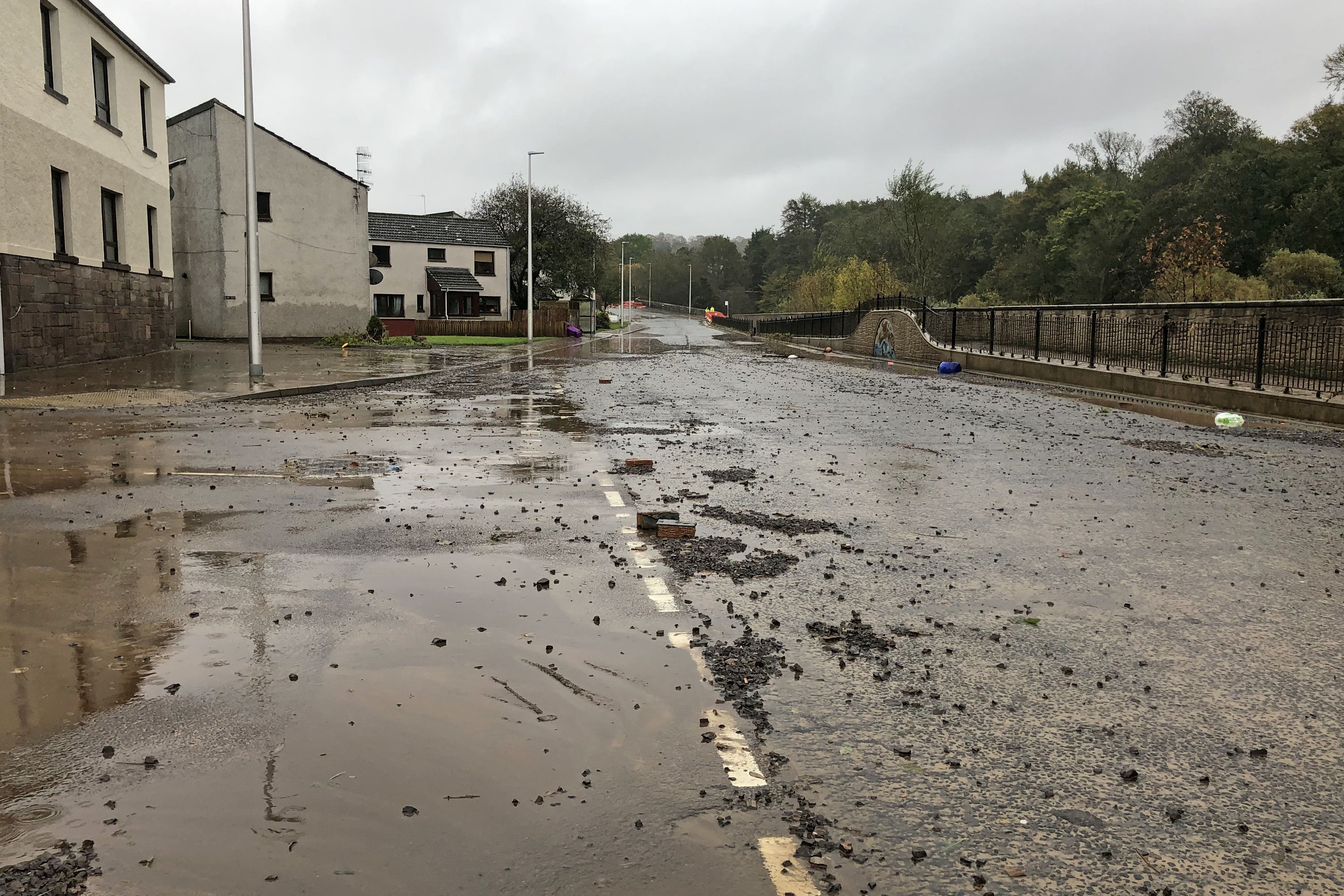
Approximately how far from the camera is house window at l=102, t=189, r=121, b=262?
2770cm

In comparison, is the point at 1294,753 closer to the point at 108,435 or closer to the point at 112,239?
the point at 108,435

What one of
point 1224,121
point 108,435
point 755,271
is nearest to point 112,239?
point 108,435

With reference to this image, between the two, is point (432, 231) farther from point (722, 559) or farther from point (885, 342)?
point (722, 559)

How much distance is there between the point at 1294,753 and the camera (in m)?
4.05

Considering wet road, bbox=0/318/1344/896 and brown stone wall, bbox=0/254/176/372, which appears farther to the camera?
brown stone wall, bbox=0/254/176/372

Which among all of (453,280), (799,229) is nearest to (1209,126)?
(453,280)

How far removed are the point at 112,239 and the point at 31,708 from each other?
1101 inches

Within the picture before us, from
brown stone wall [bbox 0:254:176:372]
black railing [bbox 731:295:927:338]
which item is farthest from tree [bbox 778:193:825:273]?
brown stone wall [bbox 0:254:176:372]

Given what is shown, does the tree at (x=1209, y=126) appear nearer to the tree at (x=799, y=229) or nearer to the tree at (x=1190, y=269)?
the tree at (x=1190, y=269)

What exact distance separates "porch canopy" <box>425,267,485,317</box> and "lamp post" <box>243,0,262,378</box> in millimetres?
49282

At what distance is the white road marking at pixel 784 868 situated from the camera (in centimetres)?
301

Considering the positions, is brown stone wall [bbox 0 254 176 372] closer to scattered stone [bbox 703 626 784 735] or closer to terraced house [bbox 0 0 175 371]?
terraced house [bbox 0 0 175 371]

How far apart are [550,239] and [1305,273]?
2216 inches

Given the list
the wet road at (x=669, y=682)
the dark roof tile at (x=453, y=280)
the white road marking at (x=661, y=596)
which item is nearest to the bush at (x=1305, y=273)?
the wet road at (x=669, y=682)
